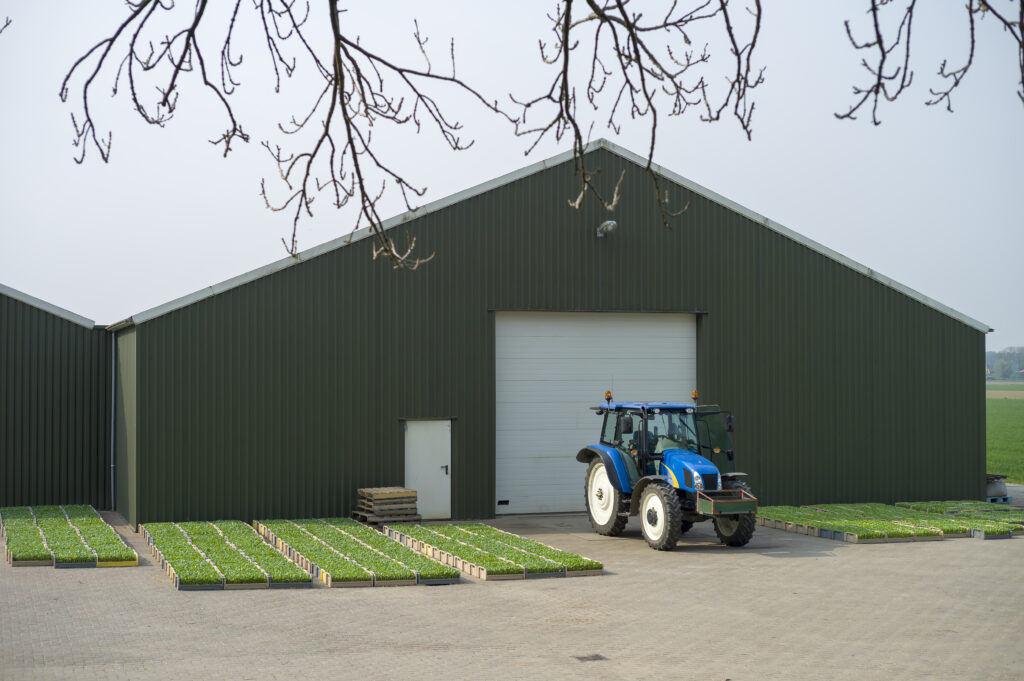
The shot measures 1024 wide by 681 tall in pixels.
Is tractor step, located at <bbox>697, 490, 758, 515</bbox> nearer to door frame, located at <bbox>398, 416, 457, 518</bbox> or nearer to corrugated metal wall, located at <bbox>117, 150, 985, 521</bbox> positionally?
corrugated metal wall, located at <bbox>117, 150, 985, 521</bbox>

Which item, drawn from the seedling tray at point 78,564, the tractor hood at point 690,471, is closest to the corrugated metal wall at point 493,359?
Result: the seedling tray at point 78,564

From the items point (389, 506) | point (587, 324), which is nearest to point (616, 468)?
point (389, 506)

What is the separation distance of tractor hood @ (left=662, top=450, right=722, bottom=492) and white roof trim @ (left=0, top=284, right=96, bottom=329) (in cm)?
1187

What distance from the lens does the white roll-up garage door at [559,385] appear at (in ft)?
69.1

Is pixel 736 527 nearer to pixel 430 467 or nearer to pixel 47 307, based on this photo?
pixel 430 467

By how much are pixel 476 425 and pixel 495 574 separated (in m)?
6.56

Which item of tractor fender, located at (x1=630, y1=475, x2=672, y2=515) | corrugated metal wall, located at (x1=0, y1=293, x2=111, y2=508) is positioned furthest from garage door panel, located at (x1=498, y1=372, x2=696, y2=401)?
corrugated metal wall, located at (x1=0, y1=293, x2=111, y2=508)

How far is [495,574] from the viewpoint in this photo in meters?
14.1

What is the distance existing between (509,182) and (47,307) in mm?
9274

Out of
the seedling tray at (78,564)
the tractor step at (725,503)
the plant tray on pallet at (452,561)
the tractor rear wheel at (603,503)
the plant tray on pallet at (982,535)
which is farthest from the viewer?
the plant tray on pallet at (982,535)

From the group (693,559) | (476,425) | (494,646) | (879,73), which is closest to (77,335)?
(476,425)

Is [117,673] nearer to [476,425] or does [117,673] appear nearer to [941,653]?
[941,653]

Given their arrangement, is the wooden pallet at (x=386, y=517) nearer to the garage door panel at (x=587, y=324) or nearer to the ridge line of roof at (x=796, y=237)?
the garage door panel at (x=587, y=324)

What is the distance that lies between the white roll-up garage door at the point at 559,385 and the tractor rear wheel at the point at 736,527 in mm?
4523
